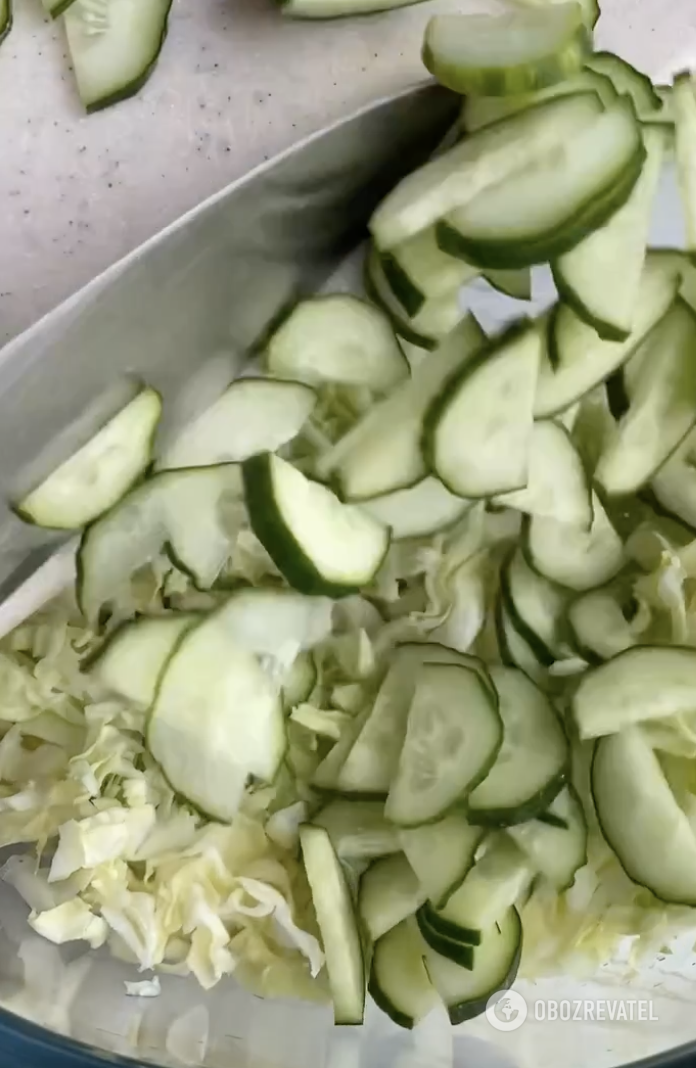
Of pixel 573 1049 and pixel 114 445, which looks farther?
pixel 573 1049

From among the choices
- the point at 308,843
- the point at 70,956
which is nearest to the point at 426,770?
the point at 308,843

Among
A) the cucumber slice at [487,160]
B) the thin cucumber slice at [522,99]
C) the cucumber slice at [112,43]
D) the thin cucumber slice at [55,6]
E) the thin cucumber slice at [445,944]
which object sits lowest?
the thin cucumber slice at [445,944]

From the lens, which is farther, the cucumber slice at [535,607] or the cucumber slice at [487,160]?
the cucumber slice at [535,607]

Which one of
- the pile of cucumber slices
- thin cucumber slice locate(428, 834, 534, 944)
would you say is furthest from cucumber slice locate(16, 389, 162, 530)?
thin cucumber slice locate(428, 834, 534, 944)

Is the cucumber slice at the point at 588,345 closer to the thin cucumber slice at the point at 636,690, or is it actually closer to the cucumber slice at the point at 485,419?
the cucumber slice at the point at 485,419

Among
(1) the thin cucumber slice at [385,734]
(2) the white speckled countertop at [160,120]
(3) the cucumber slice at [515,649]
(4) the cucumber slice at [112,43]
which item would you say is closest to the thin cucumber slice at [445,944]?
(1) the thin cucumber slice at [385,734]

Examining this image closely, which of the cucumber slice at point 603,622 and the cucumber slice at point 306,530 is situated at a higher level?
the cucumber slice at point 306,530

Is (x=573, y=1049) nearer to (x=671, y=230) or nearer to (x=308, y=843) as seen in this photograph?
(x=308, y=843)
